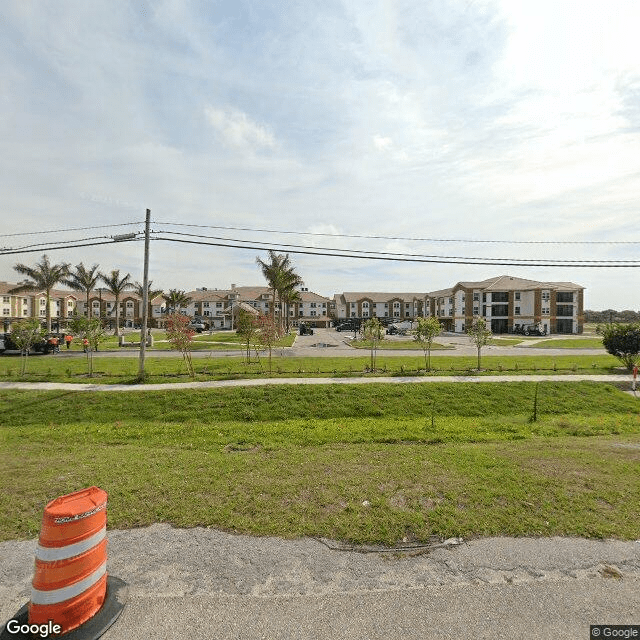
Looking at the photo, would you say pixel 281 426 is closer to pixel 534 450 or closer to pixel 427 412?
pixel 427 412

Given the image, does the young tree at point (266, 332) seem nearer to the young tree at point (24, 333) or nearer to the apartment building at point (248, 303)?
the young tree at point (24, 333)

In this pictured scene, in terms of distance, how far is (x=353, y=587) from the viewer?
3.88 metres

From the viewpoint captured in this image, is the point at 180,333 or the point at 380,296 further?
the point at 380,296

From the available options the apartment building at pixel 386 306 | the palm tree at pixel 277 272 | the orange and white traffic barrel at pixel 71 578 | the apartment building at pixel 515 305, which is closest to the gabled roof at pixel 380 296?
the apartment building at pixel 386 306

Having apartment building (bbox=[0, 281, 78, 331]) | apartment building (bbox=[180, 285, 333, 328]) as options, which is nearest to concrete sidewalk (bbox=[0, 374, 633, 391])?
apartment building (bbox=[0, 281, 78, 331])

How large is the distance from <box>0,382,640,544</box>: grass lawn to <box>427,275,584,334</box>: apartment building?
5012 centimetres

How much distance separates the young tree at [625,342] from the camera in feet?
71.8

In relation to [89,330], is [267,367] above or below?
below

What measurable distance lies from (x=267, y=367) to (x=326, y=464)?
14683 millimetres

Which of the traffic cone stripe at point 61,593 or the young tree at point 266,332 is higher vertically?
the young tree at point 266,332

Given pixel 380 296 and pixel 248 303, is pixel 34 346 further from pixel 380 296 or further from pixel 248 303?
pixel 380 296

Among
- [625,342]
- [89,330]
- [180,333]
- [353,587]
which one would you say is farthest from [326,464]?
[625,342]

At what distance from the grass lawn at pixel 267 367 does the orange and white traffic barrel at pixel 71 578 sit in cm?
1435

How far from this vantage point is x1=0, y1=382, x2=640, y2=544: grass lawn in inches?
205
